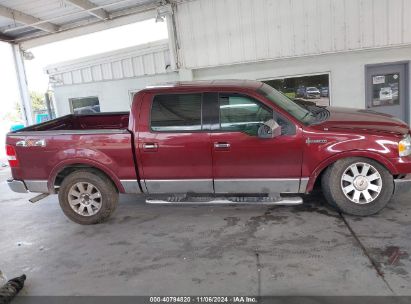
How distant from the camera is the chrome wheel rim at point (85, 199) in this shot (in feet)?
18.0

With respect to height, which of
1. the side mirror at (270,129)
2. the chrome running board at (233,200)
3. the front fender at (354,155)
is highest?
the side mirror at (270,129)

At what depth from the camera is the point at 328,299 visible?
3393mm

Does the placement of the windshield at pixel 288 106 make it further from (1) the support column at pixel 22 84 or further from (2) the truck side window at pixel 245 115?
(1) the support column at pixel 22 84

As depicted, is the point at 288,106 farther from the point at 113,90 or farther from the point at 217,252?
the point at 113,90

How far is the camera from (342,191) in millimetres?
4910

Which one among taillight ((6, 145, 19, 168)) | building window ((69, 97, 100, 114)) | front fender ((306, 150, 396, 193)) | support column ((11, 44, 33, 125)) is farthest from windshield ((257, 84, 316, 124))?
support column ((11, 44, 33, 125))

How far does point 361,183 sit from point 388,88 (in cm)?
549

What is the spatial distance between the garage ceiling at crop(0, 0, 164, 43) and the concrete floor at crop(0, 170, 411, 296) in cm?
532

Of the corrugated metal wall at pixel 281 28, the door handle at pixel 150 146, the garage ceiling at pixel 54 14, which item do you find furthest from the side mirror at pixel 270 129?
the garage ceiling at pixel 54 14

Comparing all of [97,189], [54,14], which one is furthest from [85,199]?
[54,14]

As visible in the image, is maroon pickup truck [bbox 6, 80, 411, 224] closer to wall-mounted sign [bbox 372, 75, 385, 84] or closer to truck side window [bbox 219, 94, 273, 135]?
truck side window [bbox 219, 94, 273, 135]

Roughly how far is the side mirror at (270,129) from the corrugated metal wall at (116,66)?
6.47 meters

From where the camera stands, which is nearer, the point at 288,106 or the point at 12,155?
the point at 288,106

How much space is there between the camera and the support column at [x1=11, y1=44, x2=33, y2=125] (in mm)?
11195
